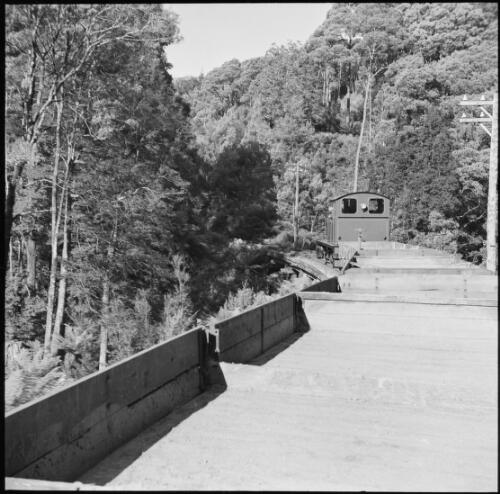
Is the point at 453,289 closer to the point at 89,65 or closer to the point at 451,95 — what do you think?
the point at 89,65

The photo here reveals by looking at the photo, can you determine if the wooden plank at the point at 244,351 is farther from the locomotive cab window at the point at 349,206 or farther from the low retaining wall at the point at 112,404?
the locomotive cab window at the point at 349,206

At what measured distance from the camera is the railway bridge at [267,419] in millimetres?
2777

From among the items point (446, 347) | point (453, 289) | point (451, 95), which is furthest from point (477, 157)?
point (446, 347)

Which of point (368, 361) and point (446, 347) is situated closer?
point (368, 361)

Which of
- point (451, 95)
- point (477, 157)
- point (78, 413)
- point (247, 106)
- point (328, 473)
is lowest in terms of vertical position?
point (328, 473)

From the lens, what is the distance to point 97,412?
10.3 ft

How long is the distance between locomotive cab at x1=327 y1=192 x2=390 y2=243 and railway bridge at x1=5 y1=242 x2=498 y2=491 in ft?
63.4

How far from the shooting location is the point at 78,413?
296 cm

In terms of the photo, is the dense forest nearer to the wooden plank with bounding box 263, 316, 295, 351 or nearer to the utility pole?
the utility pole

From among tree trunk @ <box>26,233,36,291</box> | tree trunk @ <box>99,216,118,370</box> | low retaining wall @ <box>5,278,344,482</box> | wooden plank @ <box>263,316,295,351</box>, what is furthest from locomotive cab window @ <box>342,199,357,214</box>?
low retaining wall @ <box>5,278,344,482</box>

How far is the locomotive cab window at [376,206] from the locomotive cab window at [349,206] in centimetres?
70

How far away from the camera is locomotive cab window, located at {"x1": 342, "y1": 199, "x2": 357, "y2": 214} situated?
25.6 meters

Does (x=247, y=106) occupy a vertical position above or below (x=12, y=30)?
above

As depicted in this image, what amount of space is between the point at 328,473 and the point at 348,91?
7303cm
